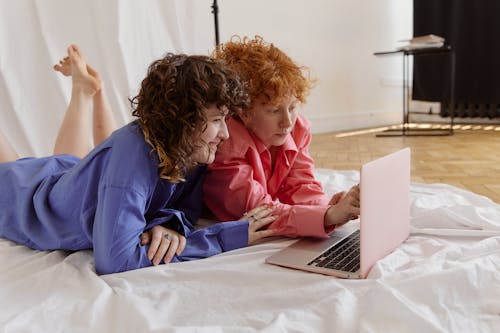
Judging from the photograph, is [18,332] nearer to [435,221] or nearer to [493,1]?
[435,221]

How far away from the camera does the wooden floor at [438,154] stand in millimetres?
1922

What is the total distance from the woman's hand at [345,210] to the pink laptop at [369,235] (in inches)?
1.7

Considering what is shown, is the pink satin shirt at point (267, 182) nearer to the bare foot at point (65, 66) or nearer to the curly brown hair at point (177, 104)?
the curly brown hair at point (177, 104)

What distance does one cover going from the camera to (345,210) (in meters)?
1.00

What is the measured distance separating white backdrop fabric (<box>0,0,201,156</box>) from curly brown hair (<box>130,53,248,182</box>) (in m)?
1.19

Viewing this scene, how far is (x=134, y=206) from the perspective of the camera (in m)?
0.89

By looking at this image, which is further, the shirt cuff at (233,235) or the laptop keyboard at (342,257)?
the shirt cuff at (233,235)

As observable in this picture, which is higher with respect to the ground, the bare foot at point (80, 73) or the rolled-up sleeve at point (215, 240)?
the bare foot at point (80, 73)

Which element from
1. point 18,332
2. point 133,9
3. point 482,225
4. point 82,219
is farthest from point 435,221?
point 133,9

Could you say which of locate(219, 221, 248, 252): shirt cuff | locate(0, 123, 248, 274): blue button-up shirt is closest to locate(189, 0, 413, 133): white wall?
locate(0, 123, 248, 274): blue button-up shirt

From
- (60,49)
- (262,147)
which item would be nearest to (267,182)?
(262,147)

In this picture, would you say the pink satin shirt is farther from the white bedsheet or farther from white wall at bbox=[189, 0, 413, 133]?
white wall at bbox=[189, 0, 413, 133]

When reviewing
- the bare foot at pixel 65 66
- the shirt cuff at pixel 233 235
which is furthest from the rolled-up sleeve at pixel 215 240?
the bare foot at pixel 65 66

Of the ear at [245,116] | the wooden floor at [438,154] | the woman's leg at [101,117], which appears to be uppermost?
the ear at [245,116]
